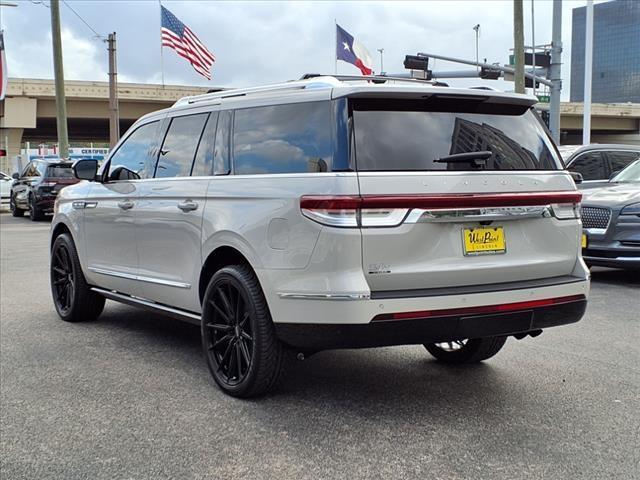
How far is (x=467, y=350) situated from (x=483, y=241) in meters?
1.45

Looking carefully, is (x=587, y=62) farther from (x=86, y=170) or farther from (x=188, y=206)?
(x=188, y=206)

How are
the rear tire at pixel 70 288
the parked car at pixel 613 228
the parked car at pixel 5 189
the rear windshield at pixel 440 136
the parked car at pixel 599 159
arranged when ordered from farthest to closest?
the parked car at pixel 5 189 → the parked car at pixel 599 159 → the parked car at pixel 613 228 → the rear tire at pixel 70 288 → the rear windshield at pixel 440 136

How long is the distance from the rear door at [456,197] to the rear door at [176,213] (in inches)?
56.3

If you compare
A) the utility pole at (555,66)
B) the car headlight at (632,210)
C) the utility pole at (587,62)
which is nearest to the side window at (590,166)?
the car headlight at (632,210)

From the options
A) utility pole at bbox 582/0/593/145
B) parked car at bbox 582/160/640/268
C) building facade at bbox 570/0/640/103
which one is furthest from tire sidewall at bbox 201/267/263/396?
building facade at bbox 570/0/640/103

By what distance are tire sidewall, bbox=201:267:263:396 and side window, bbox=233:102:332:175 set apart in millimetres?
662

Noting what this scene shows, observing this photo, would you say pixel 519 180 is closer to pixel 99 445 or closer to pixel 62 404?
pixel 99 445

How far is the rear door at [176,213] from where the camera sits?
495cm

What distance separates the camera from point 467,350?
526 cm

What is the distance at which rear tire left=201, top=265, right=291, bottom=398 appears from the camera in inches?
166

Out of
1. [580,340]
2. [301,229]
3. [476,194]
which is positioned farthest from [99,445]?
[580,340]

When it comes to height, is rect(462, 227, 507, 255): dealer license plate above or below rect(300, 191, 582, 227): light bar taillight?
below

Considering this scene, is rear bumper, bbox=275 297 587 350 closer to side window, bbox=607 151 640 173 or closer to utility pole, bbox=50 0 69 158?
side window, bbox=607 151 640 173

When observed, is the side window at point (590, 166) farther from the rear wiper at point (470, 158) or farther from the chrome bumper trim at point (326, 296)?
the chrome bumper trim at point (326, 296)
